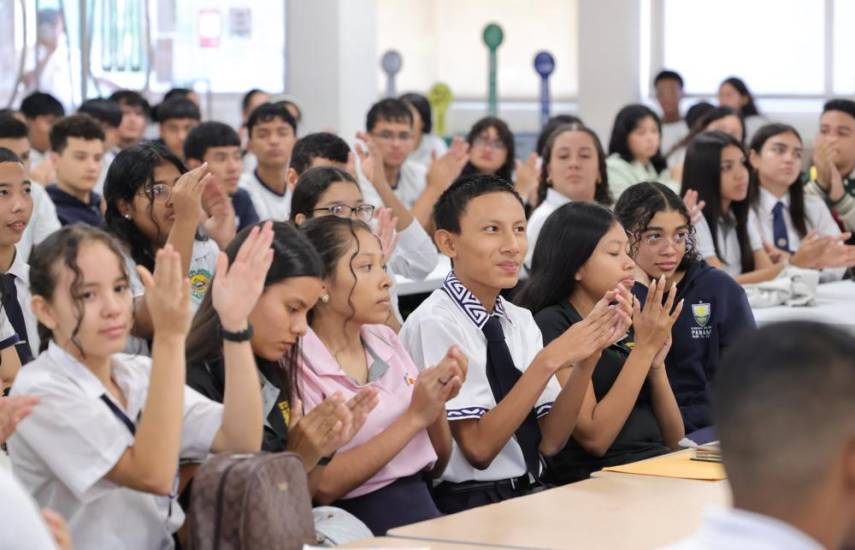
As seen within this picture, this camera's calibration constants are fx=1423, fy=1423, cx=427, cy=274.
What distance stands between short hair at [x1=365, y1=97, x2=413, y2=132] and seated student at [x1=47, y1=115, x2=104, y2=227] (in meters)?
1.43

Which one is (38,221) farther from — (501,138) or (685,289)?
(501,138)

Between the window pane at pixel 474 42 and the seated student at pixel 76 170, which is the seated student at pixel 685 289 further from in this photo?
the window pane at pixel 474 42

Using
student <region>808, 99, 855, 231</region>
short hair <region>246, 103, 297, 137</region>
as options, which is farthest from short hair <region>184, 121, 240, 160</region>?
student <region>808, 99, 855, 231</region>

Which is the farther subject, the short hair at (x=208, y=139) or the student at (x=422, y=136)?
the student at (x=422, y=136)

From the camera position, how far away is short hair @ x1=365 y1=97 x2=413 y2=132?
21.3ft

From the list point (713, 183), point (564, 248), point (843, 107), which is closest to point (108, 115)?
point (713, 183)

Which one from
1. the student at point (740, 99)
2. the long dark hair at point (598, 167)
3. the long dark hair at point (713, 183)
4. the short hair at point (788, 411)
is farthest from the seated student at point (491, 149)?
the short hair at point (788, 411)

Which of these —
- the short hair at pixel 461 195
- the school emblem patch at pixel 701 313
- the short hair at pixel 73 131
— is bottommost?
the school emblem patch at pixel 701 313

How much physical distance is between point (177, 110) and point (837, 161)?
128 inches

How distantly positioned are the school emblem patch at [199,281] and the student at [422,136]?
3828 mm

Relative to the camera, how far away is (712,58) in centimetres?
1016

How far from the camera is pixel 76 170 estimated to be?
5383 millimetres

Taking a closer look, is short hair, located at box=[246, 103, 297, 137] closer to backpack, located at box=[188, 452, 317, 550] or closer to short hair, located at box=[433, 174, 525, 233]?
short hair, located at box=[433, 174, 525, 233]

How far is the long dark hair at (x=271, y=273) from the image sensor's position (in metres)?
2.66
